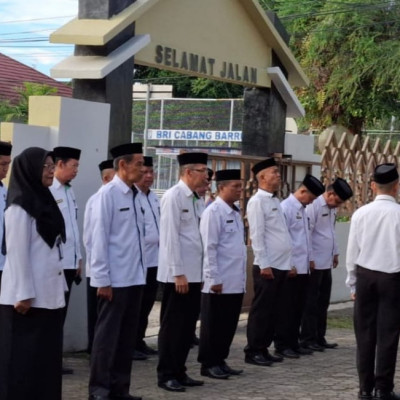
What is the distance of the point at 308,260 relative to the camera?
434 inches

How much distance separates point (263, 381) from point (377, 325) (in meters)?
1.36

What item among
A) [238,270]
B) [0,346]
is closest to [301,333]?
[238,270]

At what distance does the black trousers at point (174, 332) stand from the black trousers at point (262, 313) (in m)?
1.39

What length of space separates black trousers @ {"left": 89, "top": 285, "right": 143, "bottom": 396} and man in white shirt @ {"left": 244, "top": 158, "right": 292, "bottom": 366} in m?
2.40

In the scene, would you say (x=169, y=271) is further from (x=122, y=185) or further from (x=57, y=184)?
(x=57, y=184)

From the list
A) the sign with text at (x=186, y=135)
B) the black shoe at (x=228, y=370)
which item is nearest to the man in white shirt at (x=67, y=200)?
the black shoe at (x=228, y=370)

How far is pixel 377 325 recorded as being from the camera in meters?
8.51

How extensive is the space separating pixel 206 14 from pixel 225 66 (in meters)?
0.79

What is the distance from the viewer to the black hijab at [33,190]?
21.4ft

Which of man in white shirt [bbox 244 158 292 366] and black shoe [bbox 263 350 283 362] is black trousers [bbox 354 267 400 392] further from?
black shoe [bbox 263 350 283 362]

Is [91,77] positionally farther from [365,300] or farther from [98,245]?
[365,300]

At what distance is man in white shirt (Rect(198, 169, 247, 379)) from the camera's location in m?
9.25

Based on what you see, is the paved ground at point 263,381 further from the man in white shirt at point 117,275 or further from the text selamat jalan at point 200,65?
the text selamat jalan at point 200,65

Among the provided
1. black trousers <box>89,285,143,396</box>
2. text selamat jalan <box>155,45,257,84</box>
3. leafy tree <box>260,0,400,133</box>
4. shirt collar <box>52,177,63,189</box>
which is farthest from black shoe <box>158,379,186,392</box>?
leafy tree <box>260,0,400,133</box>
